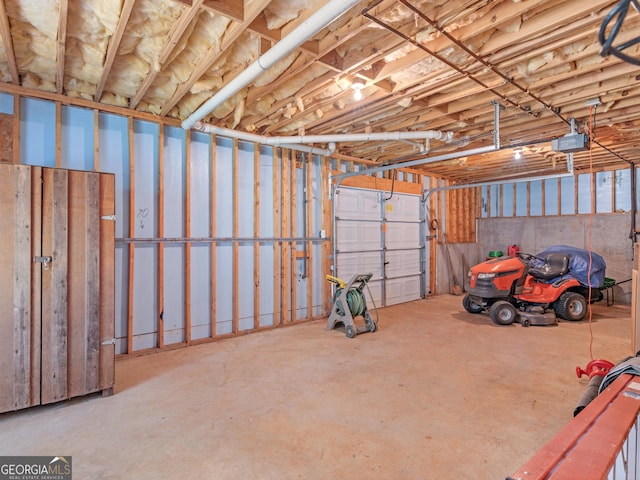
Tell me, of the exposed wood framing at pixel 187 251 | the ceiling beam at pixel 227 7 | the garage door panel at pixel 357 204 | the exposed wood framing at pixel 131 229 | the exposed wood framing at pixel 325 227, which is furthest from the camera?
the garage door panel at pixel 357 204

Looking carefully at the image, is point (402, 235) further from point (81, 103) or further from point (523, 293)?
point (81, 103)

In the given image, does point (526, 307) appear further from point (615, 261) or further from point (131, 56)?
point (131, 56)

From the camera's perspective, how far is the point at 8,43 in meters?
2.78

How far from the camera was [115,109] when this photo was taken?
3998 mm

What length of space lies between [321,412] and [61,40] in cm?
352

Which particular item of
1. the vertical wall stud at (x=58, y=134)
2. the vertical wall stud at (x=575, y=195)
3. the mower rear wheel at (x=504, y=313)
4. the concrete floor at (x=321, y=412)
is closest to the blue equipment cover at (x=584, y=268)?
the mower rear wheel at (x=504, y=313)

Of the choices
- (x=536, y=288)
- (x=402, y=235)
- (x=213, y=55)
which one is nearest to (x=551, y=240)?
(x=536, y=288)

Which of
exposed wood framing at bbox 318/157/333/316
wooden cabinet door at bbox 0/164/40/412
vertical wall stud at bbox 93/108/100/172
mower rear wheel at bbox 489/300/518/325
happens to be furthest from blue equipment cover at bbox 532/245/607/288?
wooden cabinet door at bbox 0/164/40/412

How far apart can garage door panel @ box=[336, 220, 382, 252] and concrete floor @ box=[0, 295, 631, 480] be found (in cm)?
216

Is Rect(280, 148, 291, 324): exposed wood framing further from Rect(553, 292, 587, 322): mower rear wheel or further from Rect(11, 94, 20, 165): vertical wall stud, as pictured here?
Rect(553, 292, 587, 322): mower rear wheel

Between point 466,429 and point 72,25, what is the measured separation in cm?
421

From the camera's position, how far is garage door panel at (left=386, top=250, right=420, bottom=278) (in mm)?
7035

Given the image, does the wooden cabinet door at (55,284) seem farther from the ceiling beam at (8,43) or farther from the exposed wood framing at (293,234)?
the exposed wood framing at (293,234)

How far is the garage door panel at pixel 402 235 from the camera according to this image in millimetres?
7039
